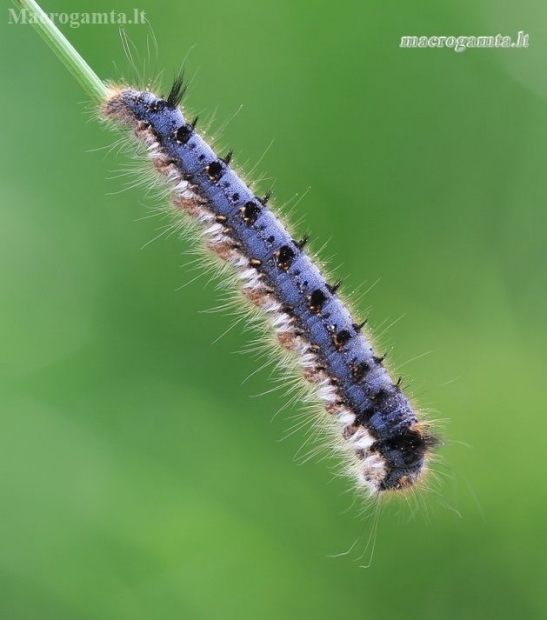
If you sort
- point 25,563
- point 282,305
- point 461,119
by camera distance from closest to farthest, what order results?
point 282,305 → point 25,563 → point 461,119

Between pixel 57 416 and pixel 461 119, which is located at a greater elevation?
pixel 461 119

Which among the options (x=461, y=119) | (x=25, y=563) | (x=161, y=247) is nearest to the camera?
(x=25, y=563)

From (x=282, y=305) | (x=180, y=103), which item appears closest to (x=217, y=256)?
(x=282, y=305)

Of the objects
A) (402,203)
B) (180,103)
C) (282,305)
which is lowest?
(282,305)

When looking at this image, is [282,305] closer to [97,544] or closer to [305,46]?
[97,544]
